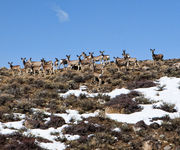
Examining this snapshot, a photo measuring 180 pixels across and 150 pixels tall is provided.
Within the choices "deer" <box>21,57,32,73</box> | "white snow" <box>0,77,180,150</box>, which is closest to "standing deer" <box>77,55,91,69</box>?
"deer" <box>21,57,32,73</box>

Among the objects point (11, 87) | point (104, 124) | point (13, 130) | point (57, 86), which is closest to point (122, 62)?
point (57, 86)

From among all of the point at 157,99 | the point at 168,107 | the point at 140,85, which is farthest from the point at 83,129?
the point at 140,85

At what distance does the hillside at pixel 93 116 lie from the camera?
10969 mm

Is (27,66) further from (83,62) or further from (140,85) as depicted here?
(140,85)

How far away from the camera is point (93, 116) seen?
1477 cm

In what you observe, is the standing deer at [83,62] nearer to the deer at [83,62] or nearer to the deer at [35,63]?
the deer at [83,62]

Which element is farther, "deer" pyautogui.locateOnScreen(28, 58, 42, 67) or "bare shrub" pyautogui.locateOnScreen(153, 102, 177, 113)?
"deer" pyautogui.locateOnScreen(28, 58, 42, 67)

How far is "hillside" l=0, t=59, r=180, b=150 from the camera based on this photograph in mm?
10969

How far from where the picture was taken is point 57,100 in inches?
736

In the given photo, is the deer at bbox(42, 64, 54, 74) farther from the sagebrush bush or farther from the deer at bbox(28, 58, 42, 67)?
the sagebrush bush

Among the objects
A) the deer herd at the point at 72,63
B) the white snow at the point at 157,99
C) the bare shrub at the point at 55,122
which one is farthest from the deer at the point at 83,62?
the bare shrub at the point at 55,122

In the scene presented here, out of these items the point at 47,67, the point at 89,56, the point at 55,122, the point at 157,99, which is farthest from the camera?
the point at 89,56

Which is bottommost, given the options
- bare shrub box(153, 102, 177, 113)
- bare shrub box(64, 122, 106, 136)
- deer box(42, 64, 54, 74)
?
bare shrub box(64, 122, 106, 136)

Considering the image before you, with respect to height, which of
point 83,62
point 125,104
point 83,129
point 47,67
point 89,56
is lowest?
point 83,129
